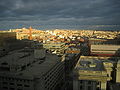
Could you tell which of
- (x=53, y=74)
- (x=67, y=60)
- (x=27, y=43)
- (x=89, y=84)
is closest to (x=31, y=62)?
(x=53, y=74)

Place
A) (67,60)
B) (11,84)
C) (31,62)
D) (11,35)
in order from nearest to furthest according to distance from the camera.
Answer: (11,84) → (31,62) → (67,60) → (11,35)

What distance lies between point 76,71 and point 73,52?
4135 cm

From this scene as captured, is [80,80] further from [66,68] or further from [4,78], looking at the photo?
[66,68]

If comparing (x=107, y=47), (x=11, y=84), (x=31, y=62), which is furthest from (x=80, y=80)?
(x=107, y=47)

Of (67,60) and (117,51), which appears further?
(117,51)

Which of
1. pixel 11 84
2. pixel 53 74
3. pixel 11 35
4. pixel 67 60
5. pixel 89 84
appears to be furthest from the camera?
pixel 11 35

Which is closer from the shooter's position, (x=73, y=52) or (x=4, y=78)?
(x=4, y=78)

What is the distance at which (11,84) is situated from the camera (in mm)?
32938

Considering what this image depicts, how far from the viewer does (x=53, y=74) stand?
39594mm

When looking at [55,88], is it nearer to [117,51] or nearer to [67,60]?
[67,60]

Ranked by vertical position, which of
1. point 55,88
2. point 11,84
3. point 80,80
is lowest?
point 55,88

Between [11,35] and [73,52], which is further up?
[11,35]

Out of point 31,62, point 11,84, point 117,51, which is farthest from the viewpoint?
point 117,51

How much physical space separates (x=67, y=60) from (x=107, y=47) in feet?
88.8
